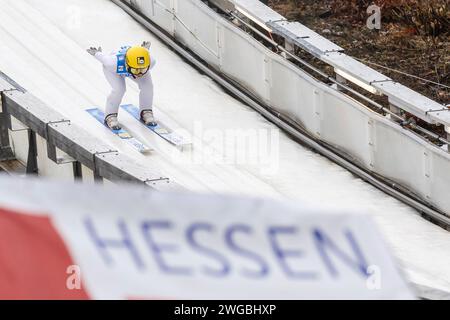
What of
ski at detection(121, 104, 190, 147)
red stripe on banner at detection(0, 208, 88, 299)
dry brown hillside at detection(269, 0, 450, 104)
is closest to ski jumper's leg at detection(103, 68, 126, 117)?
ski at detection(121, 104, 190, 147)

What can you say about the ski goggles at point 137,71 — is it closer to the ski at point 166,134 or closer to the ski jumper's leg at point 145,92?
the ski jumper's leg at point 145,92

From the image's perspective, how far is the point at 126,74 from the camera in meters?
14.7

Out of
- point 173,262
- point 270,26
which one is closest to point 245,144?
point 270,26

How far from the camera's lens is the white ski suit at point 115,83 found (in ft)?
48.3

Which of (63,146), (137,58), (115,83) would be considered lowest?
(115,83)

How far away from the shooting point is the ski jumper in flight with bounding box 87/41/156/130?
14.5 metres

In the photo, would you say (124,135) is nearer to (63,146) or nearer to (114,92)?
(114,92)

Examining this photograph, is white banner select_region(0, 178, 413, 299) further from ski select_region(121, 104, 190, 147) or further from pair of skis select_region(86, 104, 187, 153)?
ski select_region(121, 104, 190, 147)

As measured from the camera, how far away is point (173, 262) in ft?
15.5

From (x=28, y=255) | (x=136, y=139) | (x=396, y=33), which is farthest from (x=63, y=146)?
(x=396, y=33)

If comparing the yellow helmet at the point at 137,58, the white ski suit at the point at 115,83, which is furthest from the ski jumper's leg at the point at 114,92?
the yellow helmet at the point at 137,58

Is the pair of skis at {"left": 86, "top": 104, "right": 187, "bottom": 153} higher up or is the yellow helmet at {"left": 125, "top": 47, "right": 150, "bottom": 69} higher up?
the yellow helmet at {"left": 125, "top": 47, "right": 150, "bottom": 69}

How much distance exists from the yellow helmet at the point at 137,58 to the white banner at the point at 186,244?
9.68 metres

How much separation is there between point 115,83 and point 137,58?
1.60 feet
